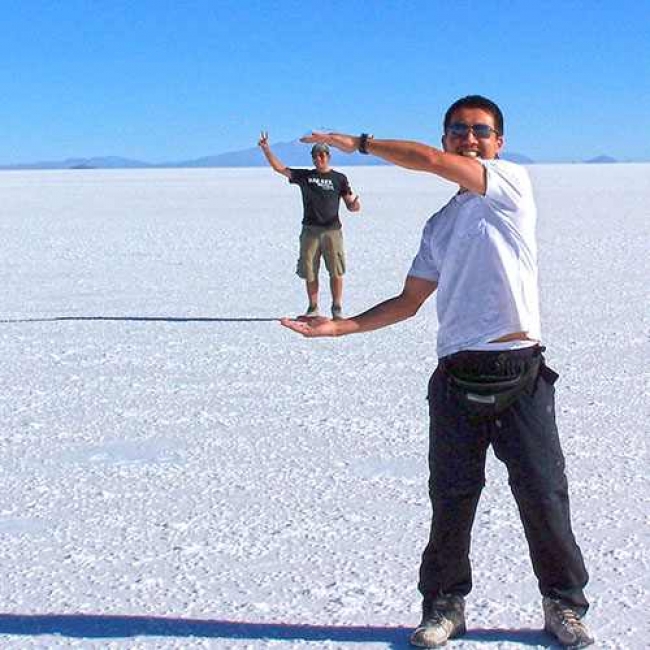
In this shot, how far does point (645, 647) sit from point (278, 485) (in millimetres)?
1767

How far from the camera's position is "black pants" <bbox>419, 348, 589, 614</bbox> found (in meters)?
2.69

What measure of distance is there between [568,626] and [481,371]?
2.45 ft

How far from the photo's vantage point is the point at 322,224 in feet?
27.5

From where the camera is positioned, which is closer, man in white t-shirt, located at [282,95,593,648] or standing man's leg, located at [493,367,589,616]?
man in white t-shirt, located at [282,95,593,648]

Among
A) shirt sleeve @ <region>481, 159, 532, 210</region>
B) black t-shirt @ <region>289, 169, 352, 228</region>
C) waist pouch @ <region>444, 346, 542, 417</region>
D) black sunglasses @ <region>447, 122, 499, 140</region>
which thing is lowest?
waist pouch @ <region>444, 346, 542, 417</region>

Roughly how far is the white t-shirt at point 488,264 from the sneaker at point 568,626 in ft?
2.41

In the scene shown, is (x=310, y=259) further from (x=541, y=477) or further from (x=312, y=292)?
(x=541, y=477)

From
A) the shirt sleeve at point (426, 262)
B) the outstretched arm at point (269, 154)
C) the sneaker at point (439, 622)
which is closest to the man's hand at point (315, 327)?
the shirt sleeve at point (426, 262)

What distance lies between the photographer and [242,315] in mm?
8648

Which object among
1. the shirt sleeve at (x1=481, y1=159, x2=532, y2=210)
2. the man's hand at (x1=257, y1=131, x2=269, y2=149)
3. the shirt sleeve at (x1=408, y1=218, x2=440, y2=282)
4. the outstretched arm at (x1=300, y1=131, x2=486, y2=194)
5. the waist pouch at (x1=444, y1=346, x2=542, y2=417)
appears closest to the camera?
the outstretched arm at (x1=300, y1=131, x2=486, y2=194)

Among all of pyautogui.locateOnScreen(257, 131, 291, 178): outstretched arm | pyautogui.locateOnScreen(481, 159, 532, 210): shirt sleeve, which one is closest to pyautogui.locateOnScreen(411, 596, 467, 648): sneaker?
pyautogui.locateOnScreen(481, 159, 532, 210): shirt sleeve

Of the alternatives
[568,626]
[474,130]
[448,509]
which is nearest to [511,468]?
[448,509]

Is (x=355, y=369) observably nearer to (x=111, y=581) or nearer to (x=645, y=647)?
(x=111, y=581)

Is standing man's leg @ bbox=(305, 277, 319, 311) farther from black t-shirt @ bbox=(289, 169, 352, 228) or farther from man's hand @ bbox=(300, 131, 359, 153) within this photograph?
man's hand @ bbox=(300, 131, 359, 153)
